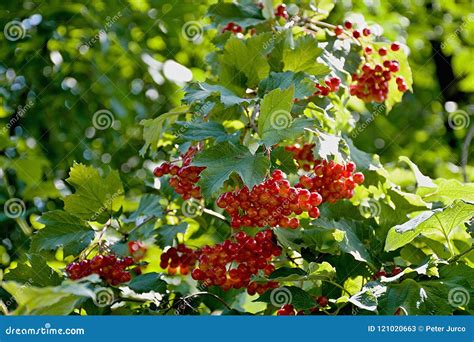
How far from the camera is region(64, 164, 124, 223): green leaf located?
1.94m

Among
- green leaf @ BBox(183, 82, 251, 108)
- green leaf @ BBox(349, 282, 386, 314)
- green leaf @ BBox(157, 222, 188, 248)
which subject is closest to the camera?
green leaf @ BBox(349, 282, 386, 314)

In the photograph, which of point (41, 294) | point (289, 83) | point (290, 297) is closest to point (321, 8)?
point (289, 83)

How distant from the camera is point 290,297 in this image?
1721mm

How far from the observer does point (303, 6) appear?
225 cm

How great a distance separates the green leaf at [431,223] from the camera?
154cm

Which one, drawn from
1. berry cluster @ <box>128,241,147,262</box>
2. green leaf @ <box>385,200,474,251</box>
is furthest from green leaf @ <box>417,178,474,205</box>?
berry cluster @ <box>128,241,147,262</box>

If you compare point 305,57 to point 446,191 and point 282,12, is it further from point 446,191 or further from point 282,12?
point 446,191

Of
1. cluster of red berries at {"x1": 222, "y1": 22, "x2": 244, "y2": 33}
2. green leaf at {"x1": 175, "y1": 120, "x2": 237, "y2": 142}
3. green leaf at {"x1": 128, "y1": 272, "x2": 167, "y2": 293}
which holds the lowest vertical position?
green leaf at {"x1": 128, "y1": 272, "x2": 167, "y2": 293}

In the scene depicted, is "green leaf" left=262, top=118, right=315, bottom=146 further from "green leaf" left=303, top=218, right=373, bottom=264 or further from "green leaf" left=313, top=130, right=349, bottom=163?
"green leaf" left=303, top=218, right=373, bottom=264

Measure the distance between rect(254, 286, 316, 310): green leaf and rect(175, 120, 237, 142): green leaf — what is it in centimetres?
40

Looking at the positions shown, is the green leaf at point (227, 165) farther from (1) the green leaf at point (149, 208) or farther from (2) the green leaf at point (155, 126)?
(1) the green leaf at point (149, 208)

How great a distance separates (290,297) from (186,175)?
394mm

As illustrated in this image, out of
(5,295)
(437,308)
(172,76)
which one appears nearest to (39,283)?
(5,295)

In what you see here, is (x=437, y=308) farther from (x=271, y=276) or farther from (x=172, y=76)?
(x=172, y=76)
